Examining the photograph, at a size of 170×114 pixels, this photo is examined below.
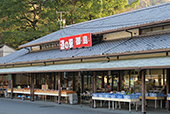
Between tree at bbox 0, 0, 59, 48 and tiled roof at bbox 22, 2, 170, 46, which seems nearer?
tiled roof at bbox 22, 2, 170, 46

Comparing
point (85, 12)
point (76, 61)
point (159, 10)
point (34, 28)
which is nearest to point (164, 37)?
point (159, 10)

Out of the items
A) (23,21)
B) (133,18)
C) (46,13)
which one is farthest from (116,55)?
(23,21)

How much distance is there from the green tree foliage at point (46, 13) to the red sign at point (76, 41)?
19021 mm

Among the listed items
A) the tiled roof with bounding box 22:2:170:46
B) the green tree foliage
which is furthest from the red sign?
the green tree foliage

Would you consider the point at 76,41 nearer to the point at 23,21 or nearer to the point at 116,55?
the point at 116,55

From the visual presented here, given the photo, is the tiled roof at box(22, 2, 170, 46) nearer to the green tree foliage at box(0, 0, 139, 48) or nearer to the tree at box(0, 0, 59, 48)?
the green tree foliage at box(0, 0, 139, 48)

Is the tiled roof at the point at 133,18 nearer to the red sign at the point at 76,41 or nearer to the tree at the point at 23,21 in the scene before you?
the red sign at the point at 76,41

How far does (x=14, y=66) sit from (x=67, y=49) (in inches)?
281

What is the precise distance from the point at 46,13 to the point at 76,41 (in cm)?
2360

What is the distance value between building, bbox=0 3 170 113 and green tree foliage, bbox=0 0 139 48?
15751 millimetres

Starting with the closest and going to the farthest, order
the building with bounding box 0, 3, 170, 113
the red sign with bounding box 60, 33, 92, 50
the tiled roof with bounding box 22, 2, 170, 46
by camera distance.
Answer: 1. the building with bounding box 0, 3, 170, 113
2. the tiled roof with bounding box 22, 2, 170, 46
3. the red sign with bounding box 60, 33, 92, 50

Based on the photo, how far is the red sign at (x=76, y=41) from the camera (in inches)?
817

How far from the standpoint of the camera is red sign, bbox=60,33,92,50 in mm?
20764

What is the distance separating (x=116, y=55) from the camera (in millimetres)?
15992
